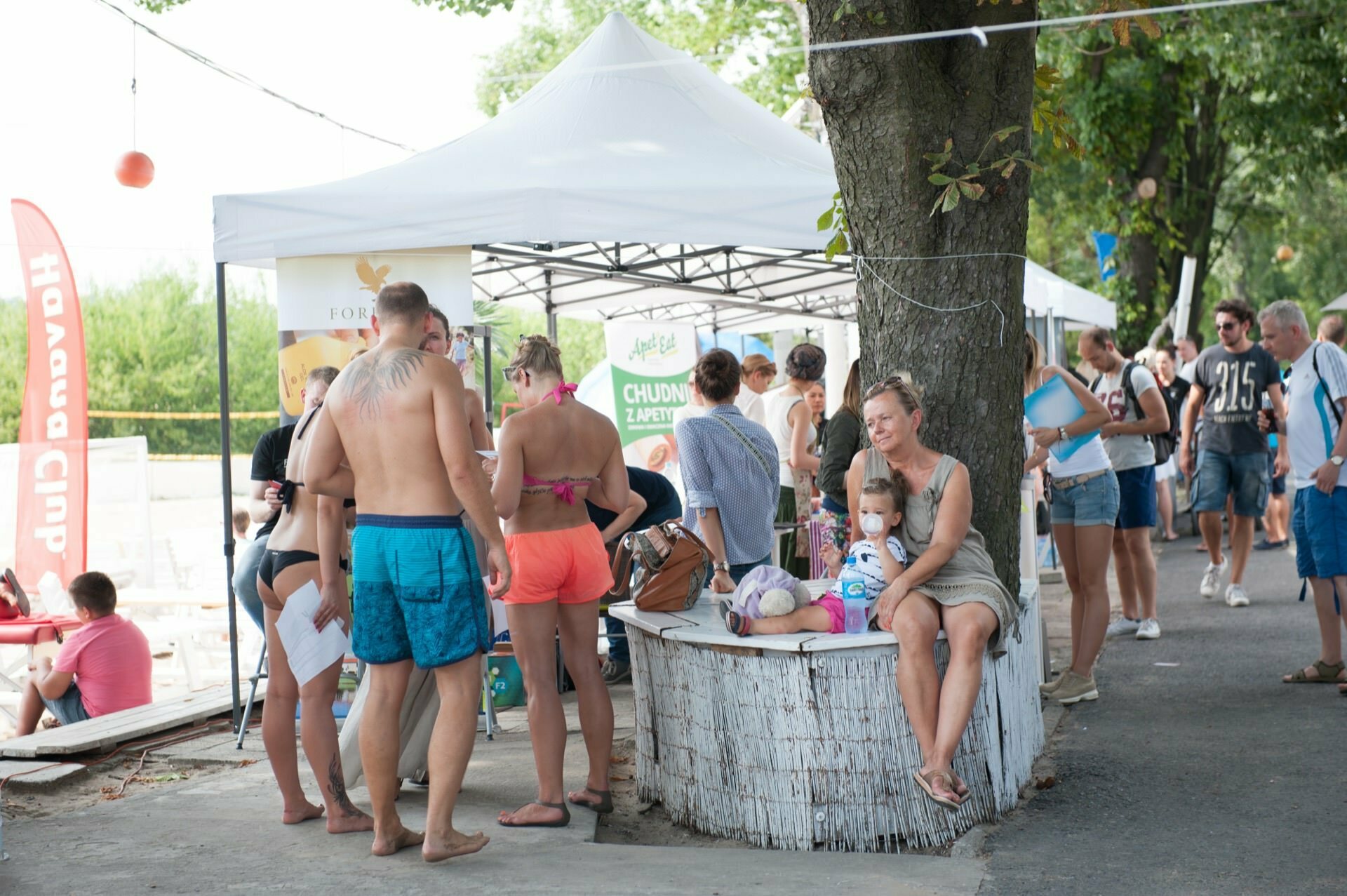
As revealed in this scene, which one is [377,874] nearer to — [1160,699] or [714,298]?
[1160,699]

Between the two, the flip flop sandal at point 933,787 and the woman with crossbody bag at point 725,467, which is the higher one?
the woman with crossbody bag at point 725,467

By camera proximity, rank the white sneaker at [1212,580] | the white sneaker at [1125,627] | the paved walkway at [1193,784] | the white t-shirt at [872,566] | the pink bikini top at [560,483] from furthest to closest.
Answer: the white sneaker at [1212,580], the white sneaker at [1125,627], the pink bikini top at [560,483], the white t-shirt at [872,566], the paved walkway at [1193,784]

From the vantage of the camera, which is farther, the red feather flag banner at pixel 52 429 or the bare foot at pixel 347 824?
the red feather flag banner at pixel 52 429

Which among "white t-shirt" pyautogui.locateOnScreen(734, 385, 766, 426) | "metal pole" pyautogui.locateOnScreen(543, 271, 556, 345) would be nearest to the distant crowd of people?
"white t-shirt" pyautogui.locateOnScreen(734, 385, 766, 426)

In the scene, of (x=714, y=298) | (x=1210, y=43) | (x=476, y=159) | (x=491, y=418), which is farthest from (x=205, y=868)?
(x=1210, y=43)

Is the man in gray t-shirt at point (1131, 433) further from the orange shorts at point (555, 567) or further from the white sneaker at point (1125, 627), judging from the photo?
the orange shorts at point (555, 567)

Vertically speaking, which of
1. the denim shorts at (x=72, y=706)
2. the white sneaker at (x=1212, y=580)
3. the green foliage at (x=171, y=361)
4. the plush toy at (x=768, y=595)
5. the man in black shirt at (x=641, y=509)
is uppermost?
the green foliage at (x=171, y=361)

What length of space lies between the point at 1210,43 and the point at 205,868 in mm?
14959

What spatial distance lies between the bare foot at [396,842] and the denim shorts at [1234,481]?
6.55 meters

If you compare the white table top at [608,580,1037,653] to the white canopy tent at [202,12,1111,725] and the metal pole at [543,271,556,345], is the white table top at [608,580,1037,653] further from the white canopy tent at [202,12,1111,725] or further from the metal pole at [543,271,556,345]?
the metal pole at [543,271,556,345]

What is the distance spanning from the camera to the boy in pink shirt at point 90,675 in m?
6.73

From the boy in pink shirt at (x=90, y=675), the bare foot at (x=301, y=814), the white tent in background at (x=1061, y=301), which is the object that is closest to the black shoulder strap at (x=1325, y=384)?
the white tent in background at (x=1061, y=301)

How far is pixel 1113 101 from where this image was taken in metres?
16.6

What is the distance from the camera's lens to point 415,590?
3887 mm
